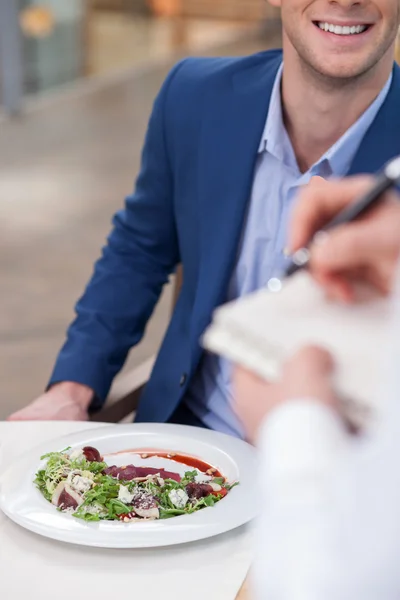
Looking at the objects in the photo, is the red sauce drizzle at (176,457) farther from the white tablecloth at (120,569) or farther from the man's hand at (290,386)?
the man's hand at (290,386)

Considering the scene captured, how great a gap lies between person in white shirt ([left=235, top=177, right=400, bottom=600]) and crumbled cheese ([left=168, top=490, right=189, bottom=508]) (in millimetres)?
510

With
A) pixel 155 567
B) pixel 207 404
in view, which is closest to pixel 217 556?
pixel 155 567

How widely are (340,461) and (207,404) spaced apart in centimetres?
119

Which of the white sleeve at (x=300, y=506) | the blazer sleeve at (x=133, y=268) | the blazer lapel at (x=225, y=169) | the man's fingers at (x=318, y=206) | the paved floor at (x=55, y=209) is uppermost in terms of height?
the man's fingers at (x=318, y=206)

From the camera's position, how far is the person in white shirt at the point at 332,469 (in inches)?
27.8

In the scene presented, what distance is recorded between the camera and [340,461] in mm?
718

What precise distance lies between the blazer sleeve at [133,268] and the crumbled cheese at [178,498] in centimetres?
66

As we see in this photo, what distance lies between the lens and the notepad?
708 mm

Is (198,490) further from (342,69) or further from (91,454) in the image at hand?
(342,69)

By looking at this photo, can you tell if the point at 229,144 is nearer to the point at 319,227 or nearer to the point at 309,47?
the point at 309,47

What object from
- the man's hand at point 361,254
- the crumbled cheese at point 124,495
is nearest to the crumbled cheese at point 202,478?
the crumbled cheese at point 124,495

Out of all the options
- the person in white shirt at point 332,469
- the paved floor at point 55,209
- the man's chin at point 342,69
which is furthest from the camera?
the paved floor at point 55,209

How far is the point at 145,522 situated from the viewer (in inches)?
48.6

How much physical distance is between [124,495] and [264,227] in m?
0.73
